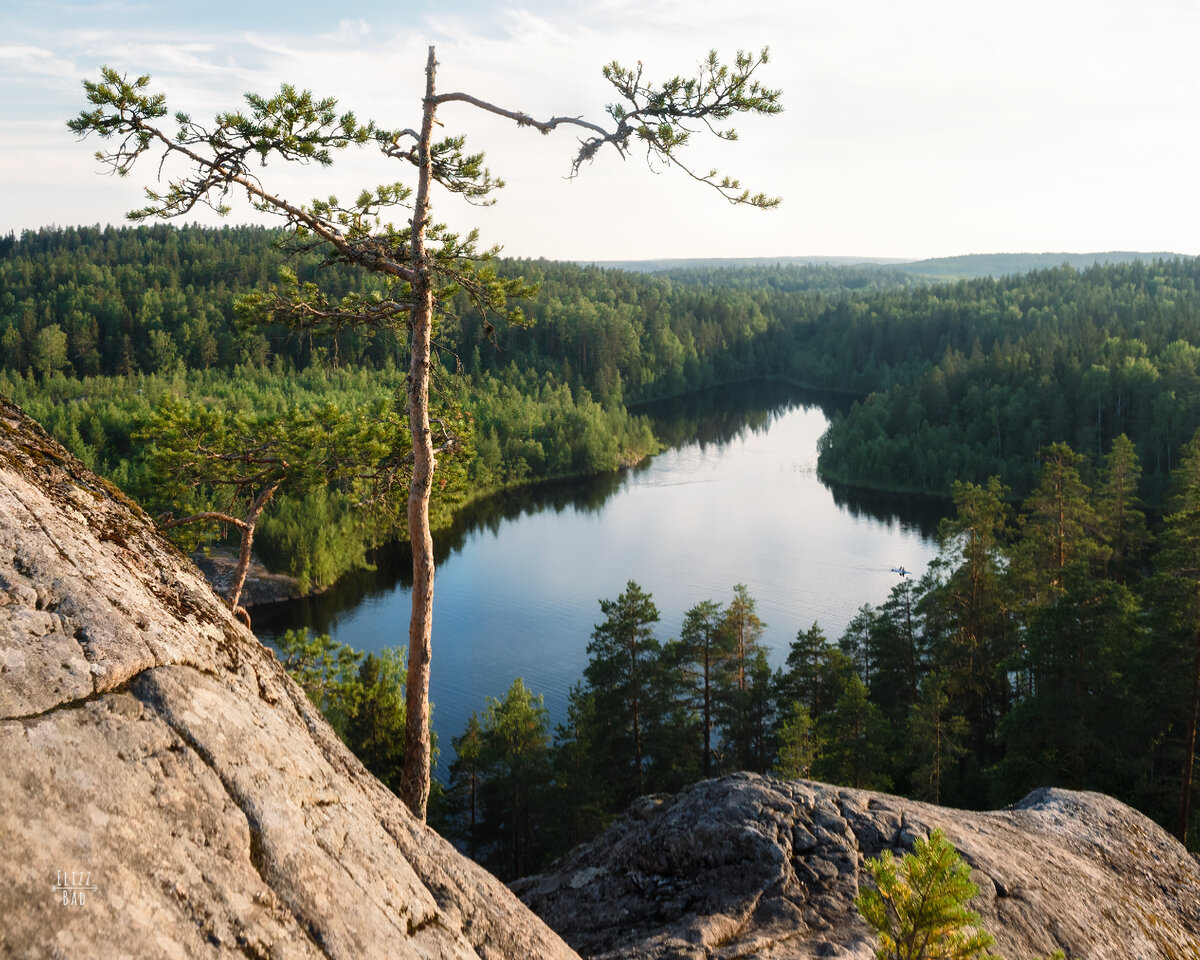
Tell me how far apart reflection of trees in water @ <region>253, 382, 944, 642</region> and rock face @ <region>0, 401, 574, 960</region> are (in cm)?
3463

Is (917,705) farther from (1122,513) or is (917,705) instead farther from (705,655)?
(1122,513)

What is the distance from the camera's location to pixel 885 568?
4603 cm

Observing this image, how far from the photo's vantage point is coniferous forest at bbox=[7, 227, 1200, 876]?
1789 cm

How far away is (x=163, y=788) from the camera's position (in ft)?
11.0

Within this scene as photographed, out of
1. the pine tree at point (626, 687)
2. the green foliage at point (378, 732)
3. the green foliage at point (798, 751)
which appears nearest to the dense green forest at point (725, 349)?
the pine tree at point (626, 687)

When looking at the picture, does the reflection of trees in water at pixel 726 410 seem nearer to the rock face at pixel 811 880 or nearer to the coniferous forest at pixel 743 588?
the coniferous forest at pixel 743 588

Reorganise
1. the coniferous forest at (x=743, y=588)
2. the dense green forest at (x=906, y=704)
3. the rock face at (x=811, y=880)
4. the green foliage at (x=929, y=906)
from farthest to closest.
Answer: the dense green forest at (x=906, y=704)
the coniferous forest at (x=743, y=588)
the rock face at (x=811, y=880)
the green foliage at (x=929, y=906)

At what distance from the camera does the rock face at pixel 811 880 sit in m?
6.92

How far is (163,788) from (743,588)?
22787mm

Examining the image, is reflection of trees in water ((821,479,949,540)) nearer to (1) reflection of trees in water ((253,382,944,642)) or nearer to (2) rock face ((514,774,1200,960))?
(1) reflection of trees in water ((253,382,944,642))

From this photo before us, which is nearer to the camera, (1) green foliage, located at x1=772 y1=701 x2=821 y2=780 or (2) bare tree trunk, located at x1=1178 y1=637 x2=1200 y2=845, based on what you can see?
(2) bare tree trunk, located at x1=1178 y1=637 x2=1200 y2=845

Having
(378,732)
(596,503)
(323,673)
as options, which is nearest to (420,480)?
(323,673)

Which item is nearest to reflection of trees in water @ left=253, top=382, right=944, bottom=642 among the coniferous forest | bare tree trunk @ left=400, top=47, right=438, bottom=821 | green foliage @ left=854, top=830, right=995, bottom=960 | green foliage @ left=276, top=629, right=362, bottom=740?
the coniferous forest

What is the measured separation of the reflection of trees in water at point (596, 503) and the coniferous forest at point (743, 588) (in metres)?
2.01
